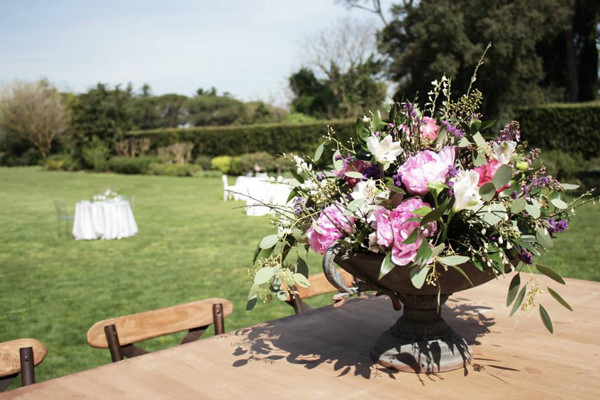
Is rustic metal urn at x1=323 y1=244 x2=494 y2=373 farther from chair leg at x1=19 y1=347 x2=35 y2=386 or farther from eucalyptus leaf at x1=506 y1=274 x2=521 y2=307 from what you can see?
chair leg at x1=19 y1=347 x2=35 y2=386

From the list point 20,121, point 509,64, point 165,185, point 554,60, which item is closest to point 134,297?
point 165,185

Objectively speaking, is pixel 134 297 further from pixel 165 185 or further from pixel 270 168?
pixel 270 168

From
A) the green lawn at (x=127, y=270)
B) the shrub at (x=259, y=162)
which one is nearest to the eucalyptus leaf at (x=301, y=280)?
the green lawn at (x=127, y=270)

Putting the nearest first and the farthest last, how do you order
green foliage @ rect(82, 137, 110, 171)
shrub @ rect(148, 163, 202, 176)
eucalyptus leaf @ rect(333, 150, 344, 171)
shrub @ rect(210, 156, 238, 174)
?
eucalyptus leaf @ rect(333, 150, 344, 171)
shrub @ rect(210, 156, 238, 174)
shrub @ rect(148, 163, 202, 176)
green foliage @ rect(82, 137, 110, 171)

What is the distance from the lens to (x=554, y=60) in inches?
893

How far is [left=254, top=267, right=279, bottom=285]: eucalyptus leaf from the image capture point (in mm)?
1489

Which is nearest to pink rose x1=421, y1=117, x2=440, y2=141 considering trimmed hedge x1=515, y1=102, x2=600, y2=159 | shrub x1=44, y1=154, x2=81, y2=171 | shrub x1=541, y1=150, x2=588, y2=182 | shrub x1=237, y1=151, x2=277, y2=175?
shrub x1=541, y1=150, x2=588, y2=182

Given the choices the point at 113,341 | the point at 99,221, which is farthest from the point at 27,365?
the point at 99,221

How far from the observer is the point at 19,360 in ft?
6.18

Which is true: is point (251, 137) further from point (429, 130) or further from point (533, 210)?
point (533, 210)

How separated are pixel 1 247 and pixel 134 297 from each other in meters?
4.69

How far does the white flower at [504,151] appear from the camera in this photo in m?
1.44

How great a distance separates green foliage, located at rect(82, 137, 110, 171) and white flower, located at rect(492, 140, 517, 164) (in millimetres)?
28918

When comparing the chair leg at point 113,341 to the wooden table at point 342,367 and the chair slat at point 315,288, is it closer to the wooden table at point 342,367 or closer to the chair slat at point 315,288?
the wooden table at point 342,367
